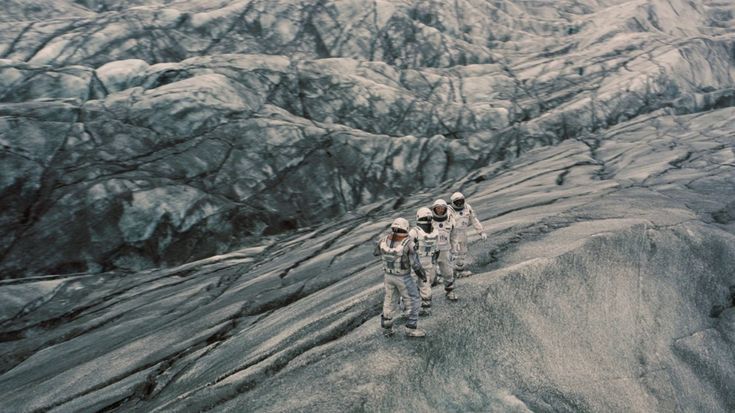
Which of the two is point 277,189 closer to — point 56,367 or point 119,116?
point 119,116

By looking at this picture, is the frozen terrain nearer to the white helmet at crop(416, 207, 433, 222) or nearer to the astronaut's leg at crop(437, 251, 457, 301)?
the astronaut's leg at crop(437, 251, 457, 301)

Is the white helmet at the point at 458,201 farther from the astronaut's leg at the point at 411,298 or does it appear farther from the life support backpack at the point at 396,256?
the astronaut's leg at the point at 411,298

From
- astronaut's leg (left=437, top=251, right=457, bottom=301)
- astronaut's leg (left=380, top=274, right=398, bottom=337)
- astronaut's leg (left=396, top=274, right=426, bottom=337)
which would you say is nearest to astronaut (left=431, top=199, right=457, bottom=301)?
astronaut's leg (left=437, top=251, right=457, bottom=301)

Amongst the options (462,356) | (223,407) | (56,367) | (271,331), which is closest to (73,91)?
(56,367)

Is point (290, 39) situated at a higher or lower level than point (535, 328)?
higher

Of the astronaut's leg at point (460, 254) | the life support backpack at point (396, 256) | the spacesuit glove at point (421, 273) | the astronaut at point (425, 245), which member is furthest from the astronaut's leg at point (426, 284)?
the astronaut's leg at point (460, 254)

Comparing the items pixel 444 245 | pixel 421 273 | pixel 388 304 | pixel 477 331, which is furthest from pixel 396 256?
pixel 477 331
